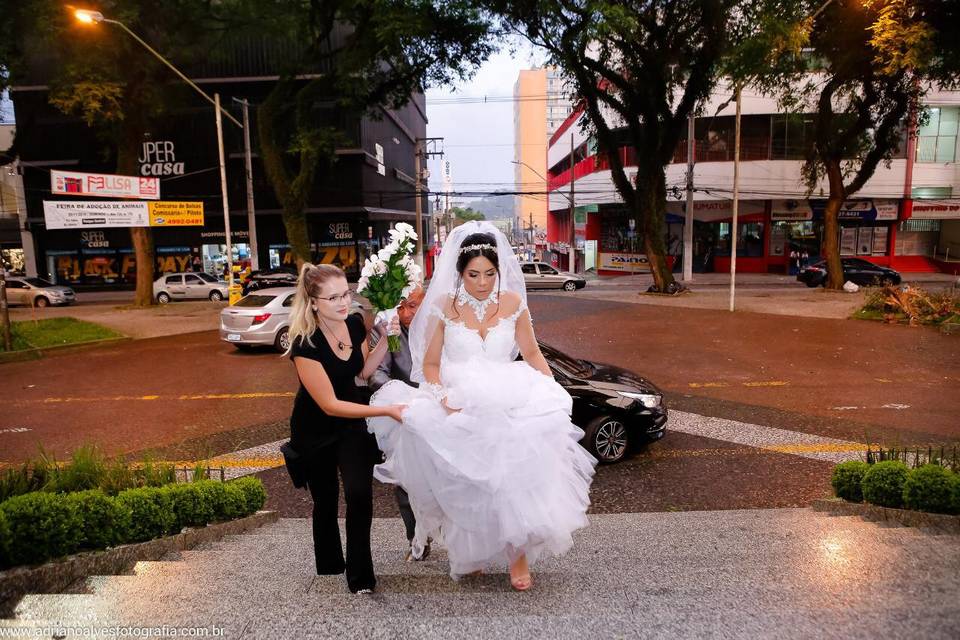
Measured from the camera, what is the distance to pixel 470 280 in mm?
3936

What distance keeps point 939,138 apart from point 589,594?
1835 inches

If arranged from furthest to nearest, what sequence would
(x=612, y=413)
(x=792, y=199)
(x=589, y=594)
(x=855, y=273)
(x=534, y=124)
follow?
(x=534, y=124) → (x=792, y=199) → (x=855, y=273) → (x=612, y=413) → (x=589, y=594)

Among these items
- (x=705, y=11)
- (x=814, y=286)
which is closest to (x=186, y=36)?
(x=705, y=11)

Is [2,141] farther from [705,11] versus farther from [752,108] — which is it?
[752,108]

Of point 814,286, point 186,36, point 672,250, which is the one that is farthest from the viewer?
point 672,250

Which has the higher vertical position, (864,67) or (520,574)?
(864,67)

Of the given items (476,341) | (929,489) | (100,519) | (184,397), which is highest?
(476,341)

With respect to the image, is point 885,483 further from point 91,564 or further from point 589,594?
point 91,564

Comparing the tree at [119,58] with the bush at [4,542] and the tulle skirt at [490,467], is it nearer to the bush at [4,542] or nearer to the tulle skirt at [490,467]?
the bush at [4,542]

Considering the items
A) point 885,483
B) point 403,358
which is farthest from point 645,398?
point 403,358

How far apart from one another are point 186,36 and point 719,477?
27306 millimetres

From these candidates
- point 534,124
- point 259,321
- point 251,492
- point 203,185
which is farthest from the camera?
→ point 534,124

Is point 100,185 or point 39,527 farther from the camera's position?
point 100,185

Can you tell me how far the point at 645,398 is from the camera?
7.18 meters
